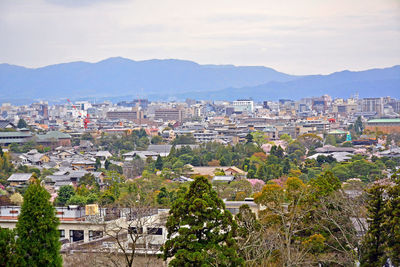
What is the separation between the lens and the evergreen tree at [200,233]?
12469 millimetres

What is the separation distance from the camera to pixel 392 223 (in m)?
14.1

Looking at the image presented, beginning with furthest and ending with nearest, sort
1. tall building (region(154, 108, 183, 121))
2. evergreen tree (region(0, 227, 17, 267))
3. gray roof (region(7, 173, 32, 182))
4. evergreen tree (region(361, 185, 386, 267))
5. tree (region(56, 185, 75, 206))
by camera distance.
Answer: tall building (region(154, 108, 183, 121)) < gray roof (region(7, 173, 32, 182)) < tree (region(56, 185, 75, 206)) < evergreen tree (region(361, 185, 386, 267)) < evergreen tree (region(0, 227, 17, 267))

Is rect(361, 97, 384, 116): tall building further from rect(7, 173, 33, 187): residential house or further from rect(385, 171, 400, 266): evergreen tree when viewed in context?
rect(385, 171, 400, 266): evergreen tree

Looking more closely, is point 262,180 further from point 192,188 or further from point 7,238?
point 7,238

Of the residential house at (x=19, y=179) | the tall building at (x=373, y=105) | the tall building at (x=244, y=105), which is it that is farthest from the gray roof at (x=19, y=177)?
the tall building at (x=244, y=105)

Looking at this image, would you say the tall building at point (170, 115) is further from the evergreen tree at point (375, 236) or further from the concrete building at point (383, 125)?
the evergreen tree at point (375, 236)

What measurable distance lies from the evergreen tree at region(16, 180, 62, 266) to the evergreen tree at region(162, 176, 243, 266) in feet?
8.02

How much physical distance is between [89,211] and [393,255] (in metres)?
10.2

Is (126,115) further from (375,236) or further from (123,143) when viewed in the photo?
(375,236)

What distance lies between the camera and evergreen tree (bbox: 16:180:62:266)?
Answer: 1088cm

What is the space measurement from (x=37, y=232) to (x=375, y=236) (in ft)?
23.5

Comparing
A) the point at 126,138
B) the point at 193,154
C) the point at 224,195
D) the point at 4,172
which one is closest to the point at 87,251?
the point at 224,195

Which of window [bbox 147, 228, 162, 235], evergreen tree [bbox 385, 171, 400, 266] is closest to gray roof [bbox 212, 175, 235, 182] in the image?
window [bbox 147, 228, 162, 235]

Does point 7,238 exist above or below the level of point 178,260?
above
